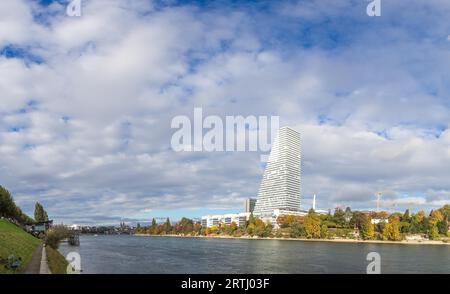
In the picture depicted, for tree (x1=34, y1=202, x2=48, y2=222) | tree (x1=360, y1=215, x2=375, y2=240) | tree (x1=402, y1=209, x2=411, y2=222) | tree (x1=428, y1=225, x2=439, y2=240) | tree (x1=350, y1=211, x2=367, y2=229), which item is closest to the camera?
tree (x1=428, y1=225, x2=439, y2=240)

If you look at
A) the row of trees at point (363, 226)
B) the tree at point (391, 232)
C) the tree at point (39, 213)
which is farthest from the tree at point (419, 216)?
the tree at point (39, 213)

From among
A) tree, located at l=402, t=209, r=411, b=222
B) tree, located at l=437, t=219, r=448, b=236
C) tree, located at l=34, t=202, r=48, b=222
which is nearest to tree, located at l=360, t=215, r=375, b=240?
tree, located at l=402, t=209, r=411, b=222

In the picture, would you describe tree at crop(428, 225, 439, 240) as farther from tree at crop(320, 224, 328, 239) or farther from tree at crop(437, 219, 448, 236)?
tree at crop(320, 224, 328, 239)

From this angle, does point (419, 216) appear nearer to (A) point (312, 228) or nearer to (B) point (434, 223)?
(B) point (434, 223)

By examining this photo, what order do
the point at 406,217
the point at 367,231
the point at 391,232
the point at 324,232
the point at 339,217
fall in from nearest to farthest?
the point at 391,232
the point at 367,231
the point at 324,232
the point at 406,217
the point at 339,217

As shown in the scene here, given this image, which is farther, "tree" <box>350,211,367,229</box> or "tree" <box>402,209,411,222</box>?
"tree" <box>402,209,411,222</box>

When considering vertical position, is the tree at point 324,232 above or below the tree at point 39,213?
below

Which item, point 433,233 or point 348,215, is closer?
point 433,233

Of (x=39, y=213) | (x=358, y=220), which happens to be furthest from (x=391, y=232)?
(x=39, y=213)

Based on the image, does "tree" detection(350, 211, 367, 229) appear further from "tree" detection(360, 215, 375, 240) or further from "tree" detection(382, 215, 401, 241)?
"tree" detection(382, 215, 401, 241)

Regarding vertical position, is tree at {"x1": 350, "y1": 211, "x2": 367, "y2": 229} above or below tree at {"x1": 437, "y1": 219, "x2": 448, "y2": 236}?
above

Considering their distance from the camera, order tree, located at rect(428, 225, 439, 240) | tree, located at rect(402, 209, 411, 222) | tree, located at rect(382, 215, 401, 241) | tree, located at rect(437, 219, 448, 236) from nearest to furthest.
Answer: tree, located at rect(382, 215, 401, 241) < tree, located at rect(428, 225, 439, 240) < tree, located at rect(437, 219, 448, 236) < tree, located at rect(402, 209, 411, 222)

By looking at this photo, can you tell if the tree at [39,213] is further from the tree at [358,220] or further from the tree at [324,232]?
the tree at [358,220]
